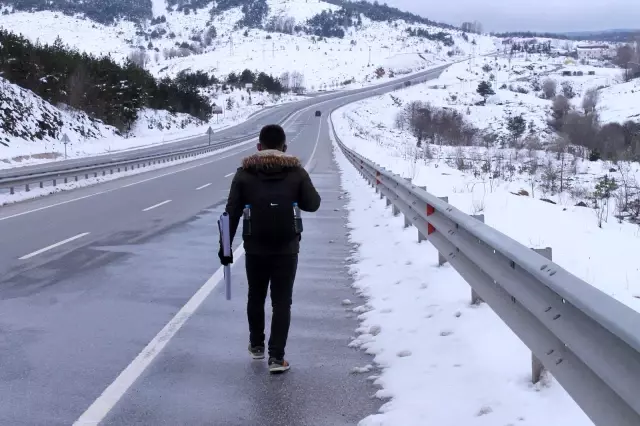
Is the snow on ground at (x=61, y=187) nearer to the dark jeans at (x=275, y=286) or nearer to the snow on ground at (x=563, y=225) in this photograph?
Answer: the snow on ground at (x=563, y=225)

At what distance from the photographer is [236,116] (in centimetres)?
10475

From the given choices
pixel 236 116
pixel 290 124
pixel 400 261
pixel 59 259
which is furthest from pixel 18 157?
pixel 236 116

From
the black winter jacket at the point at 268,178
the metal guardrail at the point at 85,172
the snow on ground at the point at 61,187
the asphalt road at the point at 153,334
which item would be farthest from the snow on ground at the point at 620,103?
the black winter jacket at the point at 268,178

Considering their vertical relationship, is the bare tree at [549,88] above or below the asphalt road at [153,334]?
above

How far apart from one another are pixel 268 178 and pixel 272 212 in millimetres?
258

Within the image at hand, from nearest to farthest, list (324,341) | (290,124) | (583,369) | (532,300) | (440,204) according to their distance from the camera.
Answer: (583,369)
(532,300)
(324,341)
(440,204)
(290,124)

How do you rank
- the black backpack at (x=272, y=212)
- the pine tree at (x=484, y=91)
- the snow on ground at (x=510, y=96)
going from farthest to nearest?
the pine tree at (x=484, y=91) < the snow on ground at (x=510, y=96) < the black backpack at (x=272, y=212)

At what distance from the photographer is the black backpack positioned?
5.19m

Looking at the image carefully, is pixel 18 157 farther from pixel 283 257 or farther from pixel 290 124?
pixel 290 124

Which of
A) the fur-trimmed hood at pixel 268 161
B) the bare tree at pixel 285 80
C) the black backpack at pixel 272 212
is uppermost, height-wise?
the bare tree at pixel 285 80

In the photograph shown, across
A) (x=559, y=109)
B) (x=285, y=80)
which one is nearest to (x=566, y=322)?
(x=559, y=109)

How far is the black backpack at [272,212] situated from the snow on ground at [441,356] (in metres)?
1.33

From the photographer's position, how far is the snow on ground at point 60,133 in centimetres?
4016

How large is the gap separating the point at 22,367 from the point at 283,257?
87.1 inches
